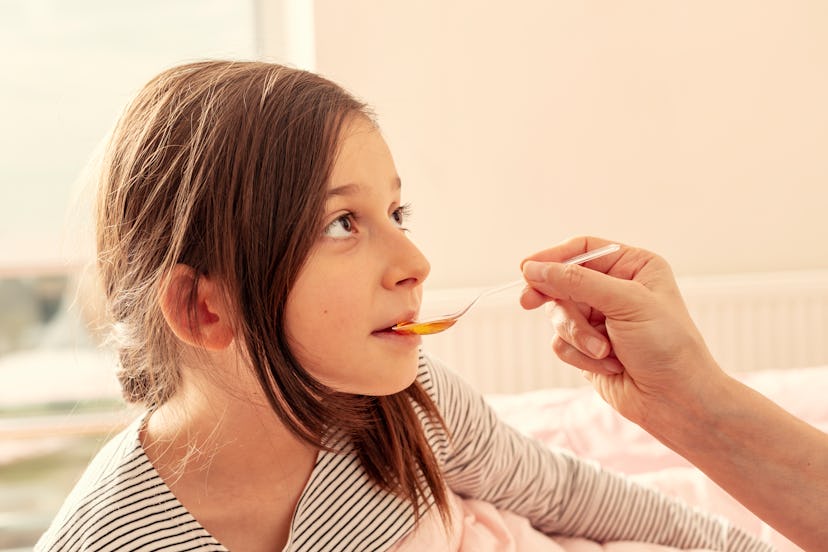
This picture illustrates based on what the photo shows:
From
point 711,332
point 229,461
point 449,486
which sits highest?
point 229,461

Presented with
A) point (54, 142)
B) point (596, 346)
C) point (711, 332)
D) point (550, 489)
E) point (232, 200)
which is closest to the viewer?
point (232, 200)

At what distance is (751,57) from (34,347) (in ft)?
6.81

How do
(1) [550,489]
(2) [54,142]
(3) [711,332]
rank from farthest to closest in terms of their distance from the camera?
1. (2) [54,142]
2. (3) [711,332]
3. (1) [550,489]

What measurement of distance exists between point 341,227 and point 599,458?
78 centimetres

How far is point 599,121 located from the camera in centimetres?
211

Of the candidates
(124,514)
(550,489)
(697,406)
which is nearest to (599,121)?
(550,489)

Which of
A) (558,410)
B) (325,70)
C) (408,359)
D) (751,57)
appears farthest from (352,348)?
(751,57)

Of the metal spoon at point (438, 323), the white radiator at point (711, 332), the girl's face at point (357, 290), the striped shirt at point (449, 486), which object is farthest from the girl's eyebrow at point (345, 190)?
the white radiator at point (711, 332)

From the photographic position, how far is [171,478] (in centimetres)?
88

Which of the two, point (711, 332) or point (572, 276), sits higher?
point (572, 276)

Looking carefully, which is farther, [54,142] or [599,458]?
[54,142]

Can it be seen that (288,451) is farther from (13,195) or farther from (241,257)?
(13,195)

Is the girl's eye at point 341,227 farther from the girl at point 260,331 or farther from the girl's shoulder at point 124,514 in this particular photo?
the girl's shoulder at point 124,514

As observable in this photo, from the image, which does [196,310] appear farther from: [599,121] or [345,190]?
[599,121]
